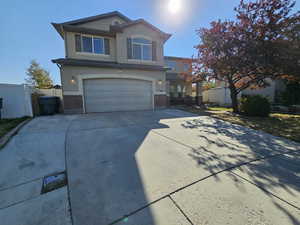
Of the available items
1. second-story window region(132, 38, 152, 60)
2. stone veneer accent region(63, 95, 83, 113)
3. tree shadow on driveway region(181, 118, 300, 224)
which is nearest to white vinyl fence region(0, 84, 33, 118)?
stone veneer accent region(63, 95, 83, 113)

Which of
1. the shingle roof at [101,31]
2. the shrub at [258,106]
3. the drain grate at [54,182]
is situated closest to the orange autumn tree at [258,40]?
the shrub at [258,106]

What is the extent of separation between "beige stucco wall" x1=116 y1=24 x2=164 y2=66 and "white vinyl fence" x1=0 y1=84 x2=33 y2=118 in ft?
20.7

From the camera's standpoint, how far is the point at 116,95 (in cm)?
994

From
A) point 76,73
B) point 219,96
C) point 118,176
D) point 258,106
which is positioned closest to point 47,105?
point 76,73

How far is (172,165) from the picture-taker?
282cm

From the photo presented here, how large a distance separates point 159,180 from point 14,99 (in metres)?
9.46

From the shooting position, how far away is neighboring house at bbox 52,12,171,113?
906 centimetres

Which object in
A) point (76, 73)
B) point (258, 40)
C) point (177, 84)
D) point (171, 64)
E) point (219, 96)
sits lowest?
point (219, 96)

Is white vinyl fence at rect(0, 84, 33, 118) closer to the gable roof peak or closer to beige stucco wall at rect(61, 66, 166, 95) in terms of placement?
beige stucco wall at rect(61, 66, 166, 95)

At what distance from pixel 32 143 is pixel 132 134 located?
303cm

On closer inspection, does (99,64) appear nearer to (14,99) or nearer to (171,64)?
(14,99)

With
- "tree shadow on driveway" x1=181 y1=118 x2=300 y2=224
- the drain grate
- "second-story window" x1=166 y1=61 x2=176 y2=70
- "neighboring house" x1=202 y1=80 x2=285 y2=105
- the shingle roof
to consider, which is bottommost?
the drain grate

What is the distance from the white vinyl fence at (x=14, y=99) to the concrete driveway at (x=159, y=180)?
4.77 m

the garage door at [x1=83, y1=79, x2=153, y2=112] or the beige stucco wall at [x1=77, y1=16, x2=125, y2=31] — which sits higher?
the beige stucco wall at [x1=77, y1=16, x2=125, y2=31]
